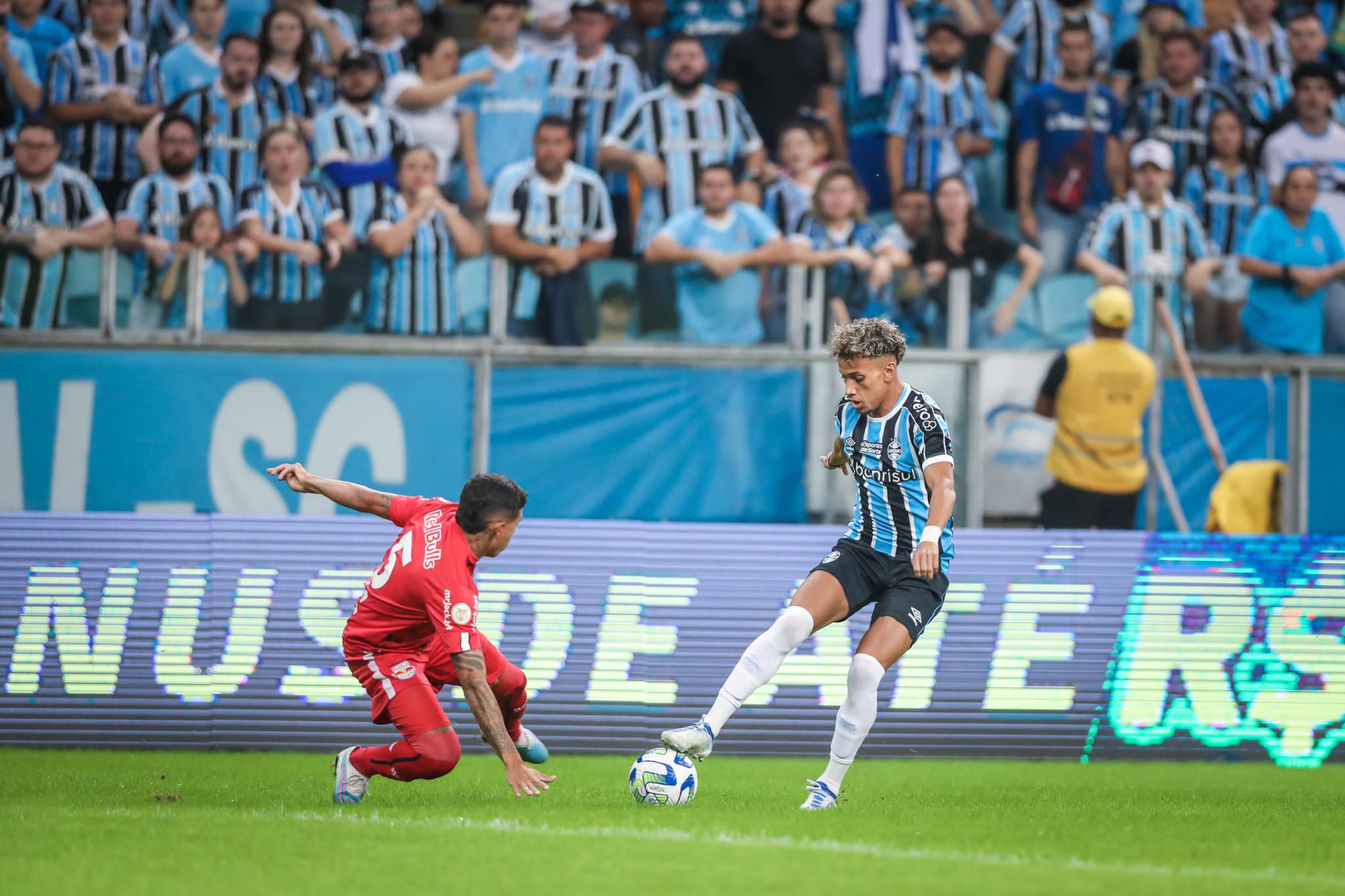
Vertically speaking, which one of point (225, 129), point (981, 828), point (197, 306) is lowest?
point (981, 828)

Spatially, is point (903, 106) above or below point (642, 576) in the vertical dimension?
above

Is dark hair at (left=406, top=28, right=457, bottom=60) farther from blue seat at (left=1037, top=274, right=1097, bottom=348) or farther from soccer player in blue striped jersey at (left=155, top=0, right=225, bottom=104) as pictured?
blue seat at (left=1037, top=274, right=1097, bottom=348)

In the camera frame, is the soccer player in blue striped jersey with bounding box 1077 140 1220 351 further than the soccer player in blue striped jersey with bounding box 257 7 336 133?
No

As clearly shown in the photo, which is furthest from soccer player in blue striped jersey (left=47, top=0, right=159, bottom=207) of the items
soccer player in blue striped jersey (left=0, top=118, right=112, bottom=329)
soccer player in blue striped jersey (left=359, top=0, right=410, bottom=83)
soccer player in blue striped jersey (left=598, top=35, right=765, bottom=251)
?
soccer player in blue striped jersey (left=598, top=35, right=765, bottom=251)

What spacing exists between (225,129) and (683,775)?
8268mm

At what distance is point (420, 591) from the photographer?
6.44m

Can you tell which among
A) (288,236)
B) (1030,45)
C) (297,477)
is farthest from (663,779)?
(1030,45)

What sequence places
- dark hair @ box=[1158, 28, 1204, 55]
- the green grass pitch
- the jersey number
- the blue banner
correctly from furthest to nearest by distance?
dark hair @ box=[1158, 28, 1204, 55], the blue banner, the jersey number, the green grass pitch

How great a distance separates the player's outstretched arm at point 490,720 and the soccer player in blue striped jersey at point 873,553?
618 mm

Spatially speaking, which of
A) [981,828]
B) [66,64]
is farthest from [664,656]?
[66,64]

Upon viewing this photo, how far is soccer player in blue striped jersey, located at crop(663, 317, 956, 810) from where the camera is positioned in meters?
6.44

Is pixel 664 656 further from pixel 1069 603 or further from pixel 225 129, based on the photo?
pixel 225 129

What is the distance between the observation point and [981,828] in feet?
19.7

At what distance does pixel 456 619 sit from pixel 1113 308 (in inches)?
268
